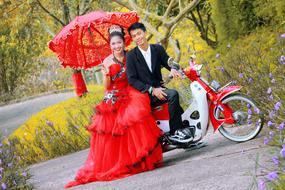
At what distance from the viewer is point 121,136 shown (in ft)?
24.1

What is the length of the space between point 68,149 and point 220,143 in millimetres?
5346

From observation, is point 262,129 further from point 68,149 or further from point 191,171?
point 68,149

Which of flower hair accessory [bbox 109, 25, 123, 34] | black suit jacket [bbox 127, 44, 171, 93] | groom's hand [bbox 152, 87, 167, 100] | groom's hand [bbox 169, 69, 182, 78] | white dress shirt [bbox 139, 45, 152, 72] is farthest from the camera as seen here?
flower hair accessory [bbox 109, 25, 123, 34]

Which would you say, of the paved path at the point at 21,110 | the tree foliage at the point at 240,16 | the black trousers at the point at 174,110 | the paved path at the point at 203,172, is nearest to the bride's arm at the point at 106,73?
the black trousers at the point at 174,110

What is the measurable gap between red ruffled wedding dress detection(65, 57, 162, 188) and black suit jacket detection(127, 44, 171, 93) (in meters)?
0.15

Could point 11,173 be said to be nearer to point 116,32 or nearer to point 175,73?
point 116,32

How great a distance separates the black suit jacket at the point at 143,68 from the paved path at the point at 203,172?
106 centimetres

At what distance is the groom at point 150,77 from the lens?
23.7 ft

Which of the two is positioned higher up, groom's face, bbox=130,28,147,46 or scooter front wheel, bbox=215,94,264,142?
groom's face, bbox=130,28,147,46


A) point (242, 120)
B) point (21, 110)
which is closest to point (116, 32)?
point (242, 120)

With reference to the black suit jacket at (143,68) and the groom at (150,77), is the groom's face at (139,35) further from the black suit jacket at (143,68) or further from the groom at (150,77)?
the black suit jacket at (143,68)

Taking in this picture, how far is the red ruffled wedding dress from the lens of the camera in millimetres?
7098

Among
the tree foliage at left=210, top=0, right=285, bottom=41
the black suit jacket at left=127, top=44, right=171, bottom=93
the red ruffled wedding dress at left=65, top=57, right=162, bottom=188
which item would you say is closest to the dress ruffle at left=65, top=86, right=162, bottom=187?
the red ruffled wedding dress at left=65, top=57, right=162, bottom=188

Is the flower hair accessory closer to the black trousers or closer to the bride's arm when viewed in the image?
the bride's arm
